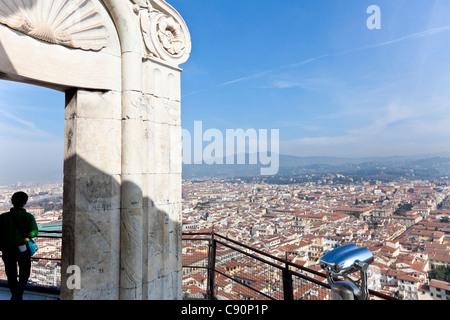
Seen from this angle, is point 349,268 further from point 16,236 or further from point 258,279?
point 16,236

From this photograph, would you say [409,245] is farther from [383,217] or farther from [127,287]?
[127,287]

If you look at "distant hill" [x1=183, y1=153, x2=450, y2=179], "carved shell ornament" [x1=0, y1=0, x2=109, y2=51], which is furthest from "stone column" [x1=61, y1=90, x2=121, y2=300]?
"distant hill" [x1=183, y1=153, x2=450, y2=179]

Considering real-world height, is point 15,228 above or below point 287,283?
above

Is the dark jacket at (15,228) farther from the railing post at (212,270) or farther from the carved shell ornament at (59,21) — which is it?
the railing post at (212,270)

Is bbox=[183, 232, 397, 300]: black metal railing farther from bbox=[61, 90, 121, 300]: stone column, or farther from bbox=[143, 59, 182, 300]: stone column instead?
bbox=[61, 90, 121, 300]: stone column

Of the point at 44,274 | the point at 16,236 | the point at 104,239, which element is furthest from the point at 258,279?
the point at 44,274

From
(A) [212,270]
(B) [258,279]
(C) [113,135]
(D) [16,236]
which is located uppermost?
(C) [113,135]
